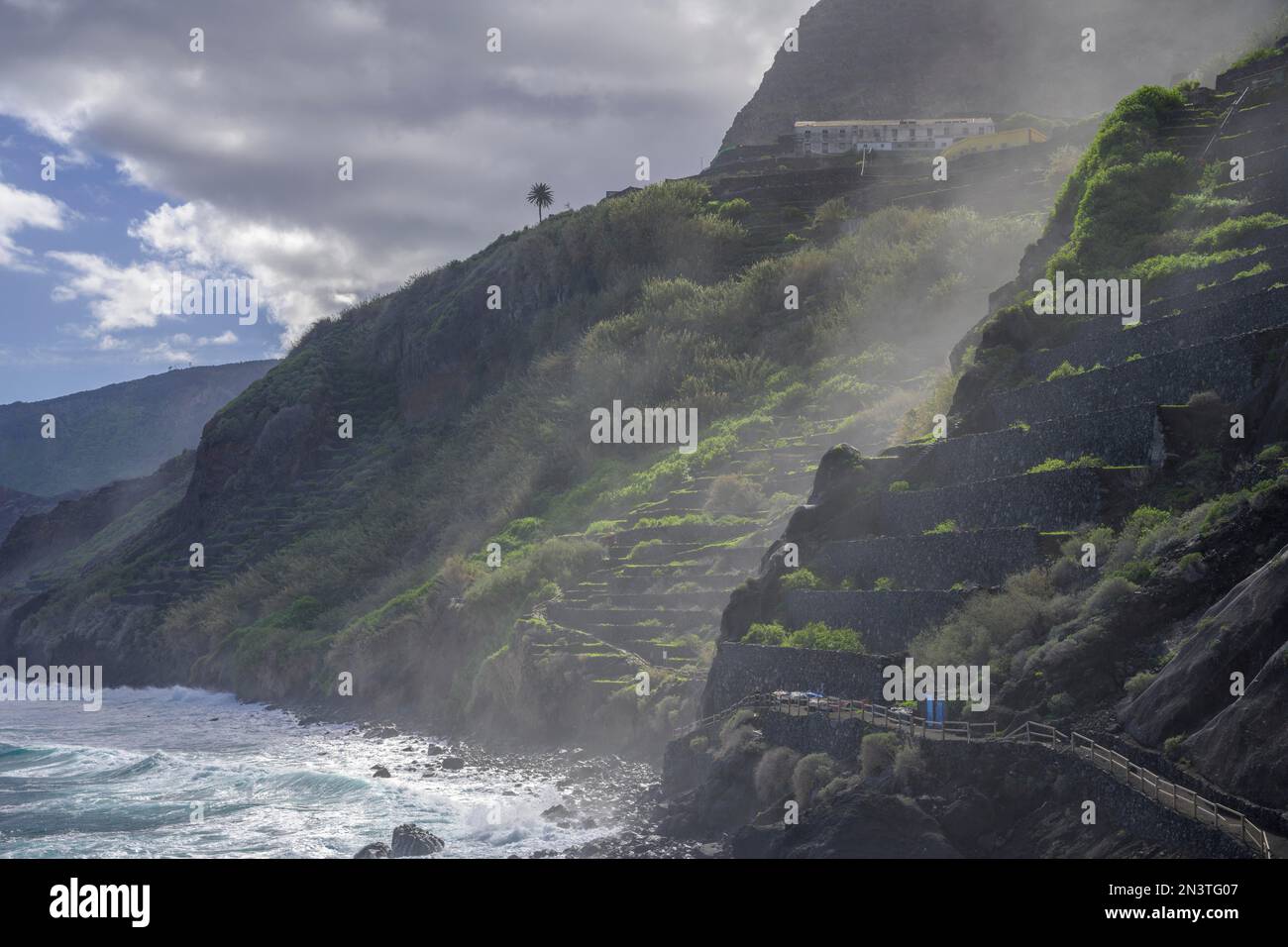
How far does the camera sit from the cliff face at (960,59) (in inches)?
5458

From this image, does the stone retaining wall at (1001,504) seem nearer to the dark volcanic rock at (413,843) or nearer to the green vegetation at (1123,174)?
the green vegetation at (1123,174)

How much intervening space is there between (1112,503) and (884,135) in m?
103

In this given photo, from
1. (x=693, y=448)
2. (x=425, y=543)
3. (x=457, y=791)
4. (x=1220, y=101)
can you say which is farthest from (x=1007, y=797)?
(x=425, y=543)

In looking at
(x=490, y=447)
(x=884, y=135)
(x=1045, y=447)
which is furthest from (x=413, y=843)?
(x=884, y=135)

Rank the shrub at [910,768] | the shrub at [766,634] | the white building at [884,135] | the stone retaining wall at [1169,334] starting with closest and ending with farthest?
the shrub at [910,768], the stone retaining wall at [1169,334], the shrub at [766,634], the white building at [884,135]

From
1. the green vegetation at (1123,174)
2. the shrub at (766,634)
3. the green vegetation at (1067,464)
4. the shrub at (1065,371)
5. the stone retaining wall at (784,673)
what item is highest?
the green vegetation at (1123,174)

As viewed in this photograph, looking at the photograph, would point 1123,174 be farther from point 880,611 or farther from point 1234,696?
point 1234,696

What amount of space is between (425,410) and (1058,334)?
229ft

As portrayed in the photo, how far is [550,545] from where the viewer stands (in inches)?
2250

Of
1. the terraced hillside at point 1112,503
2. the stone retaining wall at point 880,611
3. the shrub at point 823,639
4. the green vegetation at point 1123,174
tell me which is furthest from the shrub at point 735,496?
the shrub at point 823,639

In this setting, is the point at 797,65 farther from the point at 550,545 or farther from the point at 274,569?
the point at 550,545

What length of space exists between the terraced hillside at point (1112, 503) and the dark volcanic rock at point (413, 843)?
8.61 metres

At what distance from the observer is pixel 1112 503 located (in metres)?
29.2

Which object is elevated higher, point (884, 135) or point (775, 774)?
point (884, 135)
